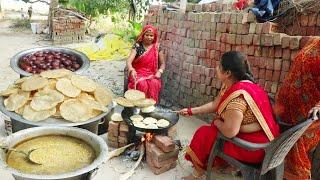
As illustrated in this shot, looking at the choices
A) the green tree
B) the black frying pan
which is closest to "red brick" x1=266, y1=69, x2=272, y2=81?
the black frying pan

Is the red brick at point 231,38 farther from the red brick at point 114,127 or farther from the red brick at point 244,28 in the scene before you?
the red brick at point 114,127

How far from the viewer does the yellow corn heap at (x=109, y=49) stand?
8477mm

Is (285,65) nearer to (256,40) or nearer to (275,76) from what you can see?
(275,76)

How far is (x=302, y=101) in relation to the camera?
9.78 ft

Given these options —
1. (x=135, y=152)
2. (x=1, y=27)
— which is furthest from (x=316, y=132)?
(x=1, y=27)

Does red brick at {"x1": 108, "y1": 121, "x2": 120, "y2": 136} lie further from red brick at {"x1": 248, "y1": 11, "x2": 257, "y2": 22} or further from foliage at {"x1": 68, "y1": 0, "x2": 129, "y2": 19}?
foliage at {"x1": 68, "y1": 0, "x2": 129, "y2": 19}

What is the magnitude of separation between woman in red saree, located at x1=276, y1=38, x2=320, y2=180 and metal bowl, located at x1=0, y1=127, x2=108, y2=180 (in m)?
1.65

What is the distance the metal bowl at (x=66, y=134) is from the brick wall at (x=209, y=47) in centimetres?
231

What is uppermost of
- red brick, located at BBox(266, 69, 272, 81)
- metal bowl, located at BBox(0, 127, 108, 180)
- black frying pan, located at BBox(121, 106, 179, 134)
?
red brick, located at BBox(266, 69, 272, 81)

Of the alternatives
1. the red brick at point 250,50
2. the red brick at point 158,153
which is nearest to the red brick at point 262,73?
the red brick at point 250,50

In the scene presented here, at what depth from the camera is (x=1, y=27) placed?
1267 centimetres

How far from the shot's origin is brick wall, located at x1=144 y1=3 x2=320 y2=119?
13.0 feet

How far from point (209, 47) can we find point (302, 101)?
2103mm

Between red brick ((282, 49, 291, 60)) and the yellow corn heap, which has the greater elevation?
red brick ((282, 49, 291, 60))
